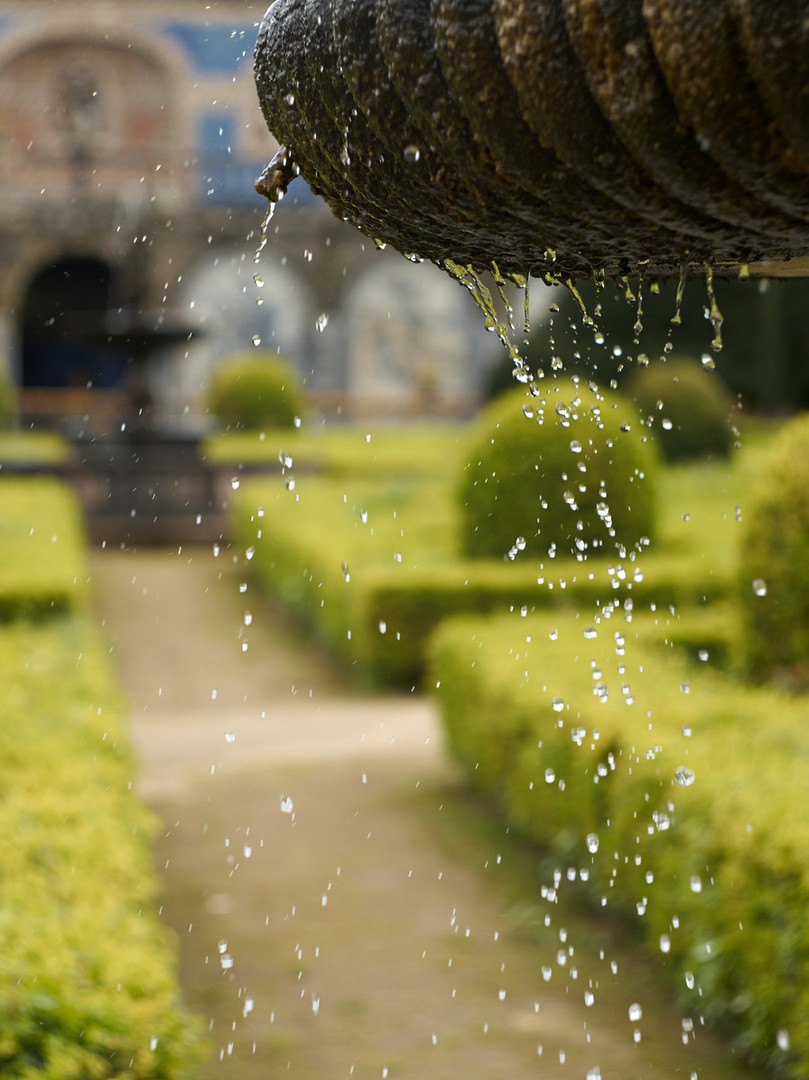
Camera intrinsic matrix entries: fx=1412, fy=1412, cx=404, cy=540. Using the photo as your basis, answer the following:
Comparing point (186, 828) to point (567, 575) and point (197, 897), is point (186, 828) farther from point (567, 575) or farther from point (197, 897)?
point (567, 575)

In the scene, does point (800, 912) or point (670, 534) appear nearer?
point (800, 912)

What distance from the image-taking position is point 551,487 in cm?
796

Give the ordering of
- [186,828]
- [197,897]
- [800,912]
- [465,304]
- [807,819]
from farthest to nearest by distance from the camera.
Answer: [465,304] < [186,828] < [197,897] < [807,819] < [800,912]

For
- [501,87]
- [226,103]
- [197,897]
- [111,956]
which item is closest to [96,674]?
[197,897]

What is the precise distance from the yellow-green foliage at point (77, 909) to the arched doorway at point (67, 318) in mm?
24371

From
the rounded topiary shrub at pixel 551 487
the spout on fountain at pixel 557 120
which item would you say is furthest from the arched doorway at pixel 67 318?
the spout on fountain at pixel 557 120

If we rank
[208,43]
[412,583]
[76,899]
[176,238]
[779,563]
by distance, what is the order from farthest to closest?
[208,43]
[176,238]
[412,583]
[779,563]
[76,899]

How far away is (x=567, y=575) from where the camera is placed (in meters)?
7.34

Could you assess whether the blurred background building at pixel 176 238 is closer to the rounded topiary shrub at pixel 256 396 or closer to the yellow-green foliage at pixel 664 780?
the rounded topiary shrub at pixel 256 396

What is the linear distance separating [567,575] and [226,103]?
24.5 metres

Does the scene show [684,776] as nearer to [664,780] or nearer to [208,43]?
[664,780]

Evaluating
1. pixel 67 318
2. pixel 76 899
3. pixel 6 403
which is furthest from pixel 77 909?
pixel 67 318

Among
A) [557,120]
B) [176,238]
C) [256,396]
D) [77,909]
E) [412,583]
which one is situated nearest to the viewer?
[557,120]

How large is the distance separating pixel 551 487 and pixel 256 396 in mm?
12842
